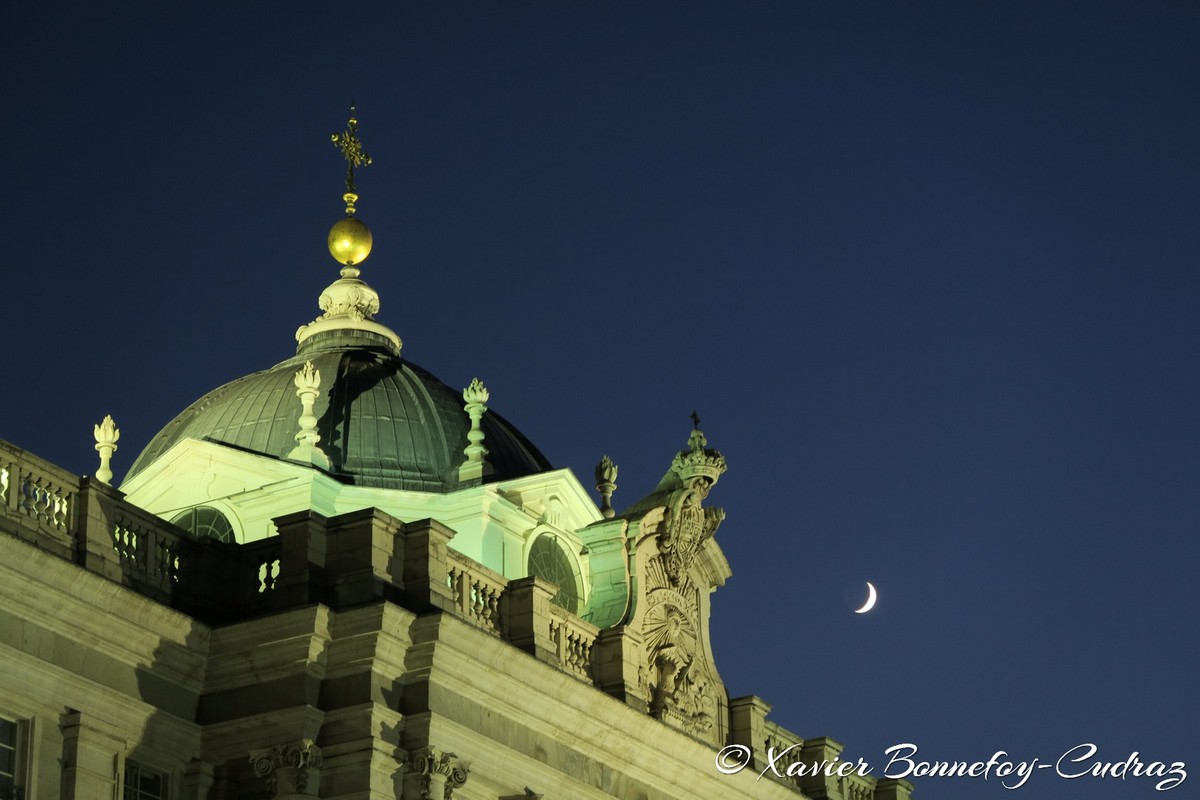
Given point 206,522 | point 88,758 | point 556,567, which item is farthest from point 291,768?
point 556,567

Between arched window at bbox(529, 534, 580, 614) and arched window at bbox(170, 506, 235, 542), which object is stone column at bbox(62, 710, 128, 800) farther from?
arched window at bbox(529, 534, 580, 614)

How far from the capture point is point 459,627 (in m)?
40.6

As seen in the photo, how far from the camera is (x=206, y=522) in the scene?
49.2 meters

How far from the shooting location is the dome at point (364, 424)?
51.7 metres

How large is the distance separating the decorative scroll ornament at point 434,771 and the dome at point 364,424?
11.5 meters

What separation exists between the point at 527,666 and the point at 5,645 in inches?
354

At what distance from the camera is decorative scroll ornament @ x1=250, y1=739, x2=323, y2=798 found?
1540 inches

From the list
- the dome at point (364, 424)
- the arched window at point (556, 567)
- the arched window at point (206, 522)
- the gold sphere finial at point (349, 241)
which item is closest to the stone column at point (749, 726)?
the arched window at point (556, 567)

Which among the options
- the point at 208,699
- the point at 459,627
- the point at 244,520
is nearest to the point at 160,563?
the point at 208,699

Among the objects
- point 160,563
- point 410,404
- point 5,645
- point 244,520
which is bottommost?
point 5,645

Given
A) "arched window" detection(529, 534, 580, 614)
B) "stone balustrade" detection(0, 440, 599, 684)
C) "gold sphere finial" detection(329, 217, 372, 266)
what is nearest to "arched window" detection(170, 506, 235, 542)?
"arched window" detection(529, 534, 580, 614)

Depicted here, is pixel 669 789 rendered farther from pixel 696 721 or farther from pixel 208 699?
pixel 208 699

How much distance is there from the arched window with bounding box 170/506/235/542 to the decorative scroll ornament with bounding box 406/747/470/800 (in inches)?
389

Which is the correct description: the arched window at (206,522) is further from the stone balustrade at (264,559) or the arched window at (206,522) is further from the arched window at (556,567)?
the stone balustrade at (264,559)
